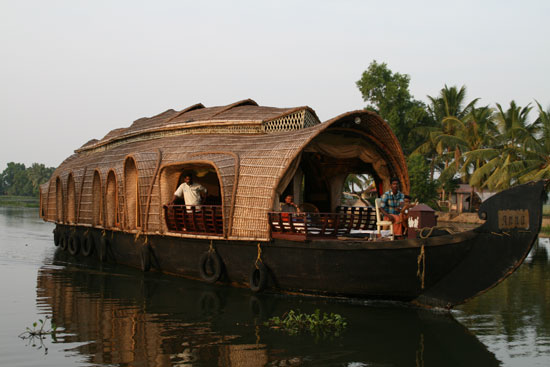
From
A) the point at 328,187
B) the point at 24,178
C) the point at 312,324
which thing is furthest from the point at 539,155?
the point at 24,178

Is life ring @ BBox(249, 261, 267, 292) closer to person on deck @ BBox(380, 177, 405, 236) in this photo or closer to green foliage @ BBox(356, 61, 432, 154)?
person on deck @ BBox(380, 177, 405, 236)

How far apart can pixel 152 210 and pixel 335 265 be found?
338 cm

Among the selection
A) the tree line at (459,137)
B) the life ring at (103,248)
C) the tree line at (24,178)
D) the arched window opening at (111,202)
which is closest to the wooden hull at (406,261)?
the arched window opening at (111,202)

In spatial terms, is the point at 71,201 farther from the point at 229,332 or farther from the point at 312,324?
the point at 312,324

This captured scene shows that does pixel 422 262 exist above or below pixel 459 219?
above

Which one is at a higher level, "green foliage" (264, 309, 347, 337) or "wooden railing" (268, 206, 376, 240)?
"wooden railing" (268, 206, 376, 240)

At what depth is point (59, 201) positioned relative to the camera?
1273 cm

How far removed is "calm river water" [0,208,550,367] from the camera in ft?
15.6

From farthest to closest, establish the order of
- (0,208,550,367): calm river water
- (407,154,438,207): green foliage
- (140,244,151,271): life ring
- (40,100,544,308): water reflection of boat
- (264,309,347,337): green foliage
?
(407,154,438,207): green foliage, (140,244,151,271): life ring, (40,100,544,308): water reflection of boat, (264,309,347,337): green foliage, (0,208,550,367): calm river water

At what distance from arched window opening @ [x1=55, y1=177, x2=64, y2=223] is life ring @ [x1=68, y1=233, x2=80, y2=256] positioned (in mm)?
665

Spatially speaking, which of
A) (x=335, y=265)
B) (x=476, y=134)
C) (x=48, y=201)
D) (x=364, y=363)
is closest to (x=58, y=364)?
(x=364, y=363)

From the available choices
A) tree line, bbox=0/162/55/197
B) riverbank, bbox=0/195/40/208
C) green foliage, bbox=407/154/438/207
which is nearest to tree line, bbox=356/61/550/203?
green foliage, bbox=407/154/438/207

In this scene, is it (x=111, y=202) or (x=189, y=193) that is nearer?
(x=189, y=193)

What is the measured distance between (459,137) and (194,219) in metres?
18.3
